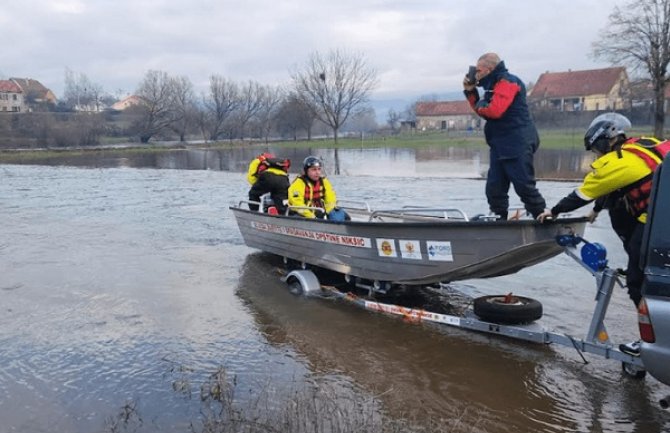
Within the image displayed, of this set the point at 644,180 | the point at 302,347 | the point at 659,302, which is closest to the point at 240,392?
the point at 302,347

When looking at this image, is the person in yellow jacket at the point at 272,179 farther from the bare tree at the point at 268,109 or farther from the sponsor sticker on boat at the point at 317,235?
the bare tree at the point at 268,109

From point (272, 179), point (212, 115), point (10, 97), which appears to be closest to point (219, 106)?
point (212, 115)

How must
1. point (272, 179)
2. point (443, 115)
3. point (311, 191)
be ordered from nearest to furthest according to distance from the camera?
point (311, 191), point (272, 179), point (443, 115)

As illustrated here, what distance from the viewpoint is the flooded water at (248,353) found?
4.87 meters

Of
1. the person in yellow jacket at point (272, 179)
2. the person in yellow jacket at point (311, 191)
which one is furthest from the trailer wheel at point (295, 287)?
the person in yellow jacket at point (272, 179)

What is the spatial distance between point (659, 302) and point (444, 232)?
2928mm

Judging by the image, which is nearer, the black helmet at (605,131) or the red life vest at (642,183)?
the red life vest at (642,183)

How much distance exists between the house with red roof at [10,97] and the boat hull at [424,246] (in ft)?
366

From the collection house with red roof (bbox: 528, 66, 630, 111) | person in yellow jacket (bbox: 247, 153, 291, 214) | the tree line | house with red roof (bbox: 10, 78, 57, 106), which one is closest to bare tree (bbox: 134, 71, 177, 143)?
the tree line

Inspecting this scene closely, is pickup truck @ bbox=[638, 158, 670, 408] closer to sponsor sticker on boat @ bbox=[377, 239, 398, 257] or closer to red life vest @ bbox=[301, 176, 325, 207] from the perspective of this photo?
sponsor sticker on boat @ bbox=[377, 239, 398, 257]

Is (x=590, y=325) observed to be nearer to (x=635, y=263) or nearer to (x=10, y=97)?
(x=635, y=263)

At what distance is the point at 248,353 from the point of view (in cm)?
618

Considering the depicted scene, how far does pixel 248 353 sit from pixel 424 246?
224cm

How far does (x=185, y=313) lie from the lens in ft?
24.7
